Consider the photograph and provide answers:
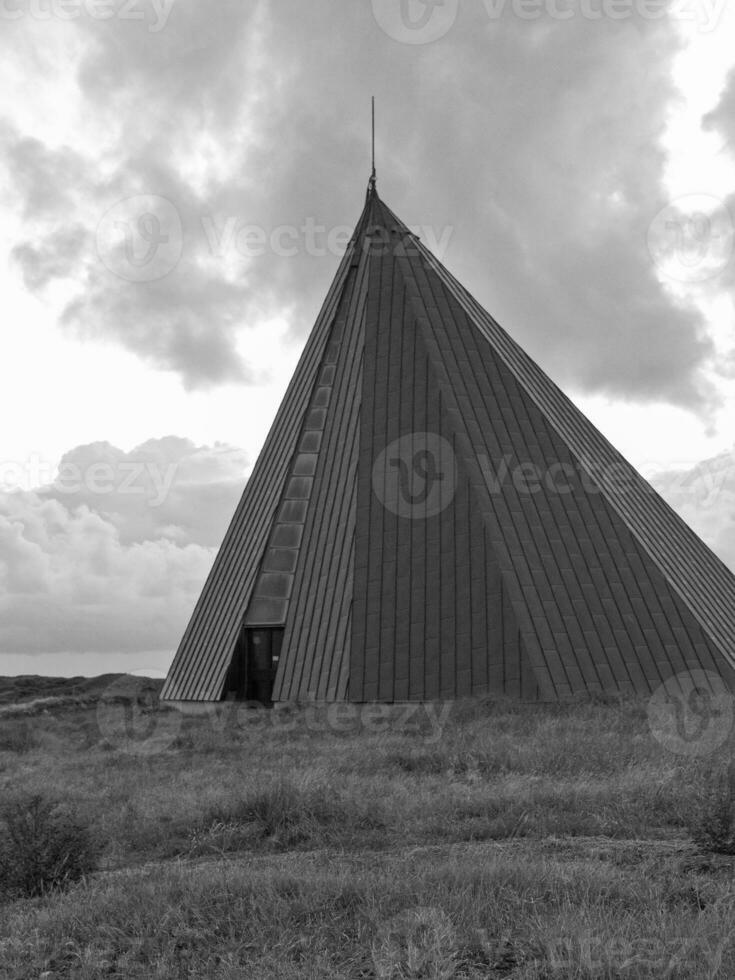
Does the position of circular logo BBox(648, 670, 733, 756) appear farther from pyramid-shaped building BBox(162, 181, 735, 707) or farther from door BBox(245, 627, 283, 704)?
door BBox(245, 627, 283, 704)

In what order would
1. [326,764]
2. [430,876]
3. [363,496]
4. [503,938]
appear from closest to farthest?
1. [503,938]
2. [430,876]
3. [326,764]
4. [363,496]

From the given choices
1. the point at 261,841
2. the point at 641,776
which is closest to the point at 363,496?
the point at 641,776

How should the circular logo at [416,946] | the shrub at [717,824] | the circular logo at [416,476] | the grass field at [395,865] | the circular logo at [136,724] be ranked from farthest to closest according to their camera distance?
the circular logo at [416,476], the circular logo at [136,724], the shrub at [717,824], the grass field at [395,865], the circular logo at [416,946]

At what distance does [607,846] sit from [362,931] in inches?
143

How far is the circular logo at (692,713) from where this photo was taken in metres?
16.4

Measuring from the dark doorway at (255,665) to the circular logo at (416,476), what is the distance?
5.37 metres

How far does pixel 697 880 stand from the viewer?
7715 millimetres

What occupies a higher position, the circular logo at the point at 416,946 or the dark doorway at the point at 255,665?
the dark doorway at the point at 255,665

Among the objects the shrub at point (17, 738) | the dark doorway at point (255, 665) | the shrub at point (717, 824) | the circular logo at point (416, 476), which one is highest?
the circular logo at point (416, 476)

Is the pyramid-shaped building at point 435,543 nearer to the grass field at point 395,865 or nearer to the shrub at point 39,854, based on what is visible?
the grass field at point 395,865

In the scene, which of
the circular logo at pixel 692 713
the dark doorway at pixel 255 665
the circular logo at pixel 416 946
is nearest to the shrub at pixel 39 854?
the circular logo at pixel 416 946

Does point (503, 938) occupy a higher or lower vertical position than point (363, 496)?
lower

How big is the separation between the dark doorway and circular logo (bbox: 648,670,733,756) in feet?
37.1

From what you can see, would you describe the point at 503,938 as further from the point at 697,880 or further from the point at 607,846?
the point at 607,846
